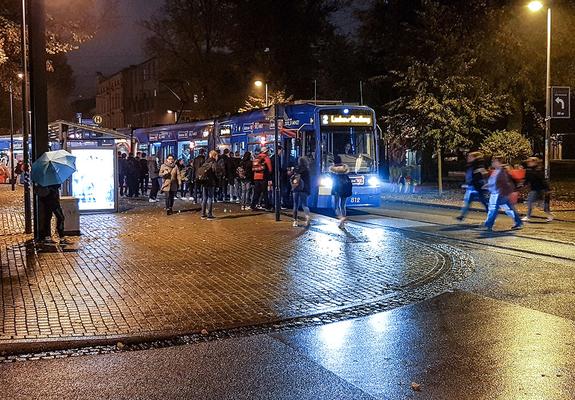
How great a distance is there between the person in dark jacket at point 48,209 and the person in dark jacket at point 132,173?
1364 cm

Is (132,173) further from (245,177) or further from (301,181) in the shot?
(301,181)

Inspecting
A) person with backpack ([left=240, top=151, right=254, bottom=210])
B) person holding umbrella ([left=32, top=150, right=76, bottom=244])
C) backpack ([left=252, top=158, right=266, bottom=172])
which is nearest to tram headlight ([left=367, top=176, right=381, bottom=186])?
backpack ([left=252, top=158, right=266, bottom=172])

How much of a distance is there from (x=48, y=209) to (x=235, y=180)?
10.2 m

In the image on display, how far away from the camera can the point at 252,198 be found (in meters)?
20.9

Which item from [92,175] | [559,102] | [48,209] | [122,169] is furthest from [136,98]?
[48,209]

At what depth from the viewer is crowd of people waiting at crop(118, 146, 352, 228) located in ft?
52.4

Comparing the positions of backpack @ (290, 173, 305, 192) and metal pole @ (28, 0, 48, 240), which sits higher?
metal pole @ (28, 0, 48, 240)

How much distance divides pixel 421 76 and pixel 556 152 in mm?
38885

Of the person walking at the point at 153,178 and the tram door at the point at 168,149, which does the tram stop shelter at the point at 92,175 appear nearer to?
the person walking at the point at 153,178

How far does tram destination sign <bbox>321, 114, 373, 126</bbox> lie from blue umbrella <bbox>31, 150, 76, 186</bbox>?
337 inches

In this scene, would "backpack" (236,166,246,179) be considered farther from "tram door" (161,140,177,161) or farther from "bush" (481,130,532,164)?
"tram door" (161,140,177,161)

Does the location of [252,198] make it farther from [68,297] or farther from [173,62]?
[173,62]

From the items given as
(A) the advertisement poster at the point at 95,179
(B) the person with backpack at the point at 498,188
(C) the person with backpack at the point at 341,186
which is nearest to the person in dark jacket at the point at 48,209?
(A) the advertisement poster at the point at 95,179

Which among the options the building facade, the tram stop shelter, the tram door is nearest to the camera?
the tram stop shelter
